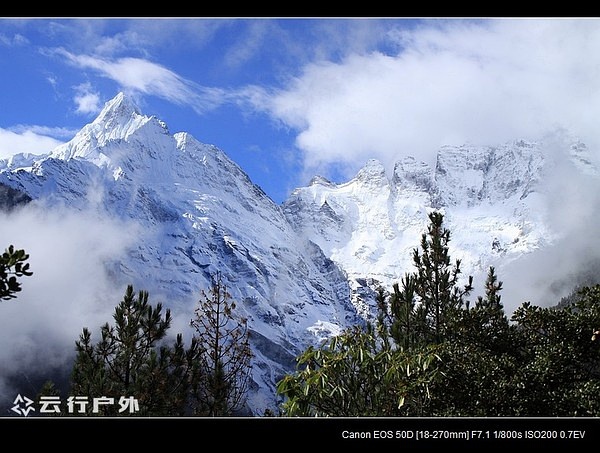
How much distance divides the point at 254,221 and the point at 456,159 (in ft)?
16.2

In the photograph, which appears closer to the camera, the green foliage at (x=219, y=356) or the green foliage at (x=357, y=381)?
the green foliage at (x=357, y=381)

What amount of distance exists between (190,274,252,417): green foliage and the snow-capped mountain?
45 centimetres

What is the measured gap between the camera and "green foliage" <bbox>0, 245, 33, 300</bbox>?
1.89 metres

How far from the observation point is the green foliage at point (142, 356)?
5250mm

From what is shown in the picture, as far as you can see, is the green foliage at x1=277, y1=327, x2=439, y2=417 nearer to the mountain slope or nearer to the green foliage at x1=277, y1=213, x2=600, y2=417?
the green foliage at x1=277, y1=213, x2=600, y2=417

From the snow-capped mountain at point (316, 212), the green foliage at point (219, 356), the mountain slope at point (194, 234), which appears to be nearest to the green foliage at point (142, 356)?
the green foliage at point (219, 356)

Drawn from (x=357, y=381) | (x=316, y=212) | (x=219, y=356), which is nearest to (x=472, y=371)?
(x=357, y=381)

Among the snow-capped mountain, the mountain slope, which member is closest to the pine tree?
the snow-capped mountain

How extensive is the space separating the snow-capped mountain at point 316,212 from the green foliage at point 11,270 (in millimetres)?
2789

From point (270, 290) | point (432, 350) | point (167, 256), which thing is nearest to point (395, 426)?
point (432, 350)

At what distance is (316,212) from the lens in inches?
463

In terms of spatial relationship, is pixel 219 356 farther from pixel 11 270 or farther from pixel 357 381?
pixel 11 270

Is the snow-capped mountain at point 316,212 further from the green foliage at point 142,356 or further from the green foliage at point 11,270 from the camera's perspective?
the green foliage at point 11,270
